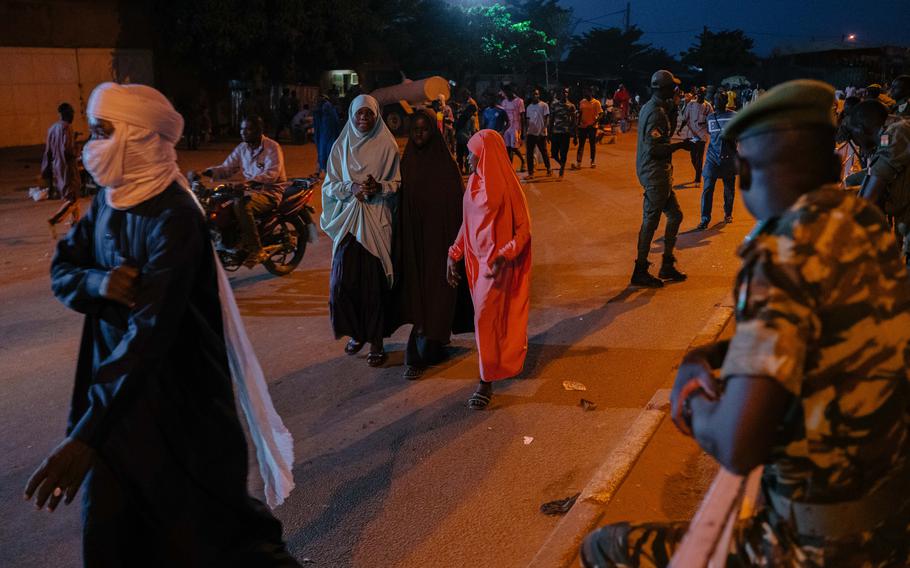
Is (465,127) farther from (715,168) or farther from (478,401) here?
(478,401)

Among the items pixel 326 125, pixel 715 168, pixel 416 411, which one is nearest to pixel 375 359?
pixel 416 411

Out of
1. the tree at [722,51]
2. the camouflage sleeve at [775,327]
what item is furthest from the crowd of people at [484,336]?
the tree at [722,51]

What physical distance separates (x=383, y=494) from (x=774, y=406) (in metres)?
3.03

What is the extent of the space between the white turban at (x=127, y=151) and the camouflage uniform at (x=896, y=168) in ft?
15.8

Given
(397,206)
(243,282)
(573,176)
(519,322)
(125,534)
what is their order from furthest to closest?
1. (573,176)
2. (243,282)
3. (397,206)
4. (519,322)
5. (125,534)

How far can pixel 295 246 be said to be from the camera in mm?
9258

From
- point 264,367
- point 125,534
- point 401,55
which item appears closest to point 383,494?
point 125,534

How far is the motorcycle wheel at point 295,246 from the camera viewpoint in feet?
29.2

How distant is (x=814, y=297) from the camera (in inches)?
58.4

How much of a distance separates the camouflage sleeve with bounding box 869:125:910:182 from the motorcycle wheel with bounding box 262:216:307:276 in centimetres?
590

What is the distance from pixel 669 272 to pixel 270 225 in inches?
170

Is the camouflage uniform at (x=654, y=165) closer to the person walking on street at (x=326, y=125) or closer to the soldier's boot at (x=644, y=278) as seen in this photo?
the soldier's boot at (x=644, y=278)

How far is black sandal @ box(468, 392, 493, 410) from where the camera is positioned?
5.24 m

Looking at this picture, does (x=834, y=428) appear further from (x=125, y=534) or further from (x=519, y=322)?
(x=519, y=322)
